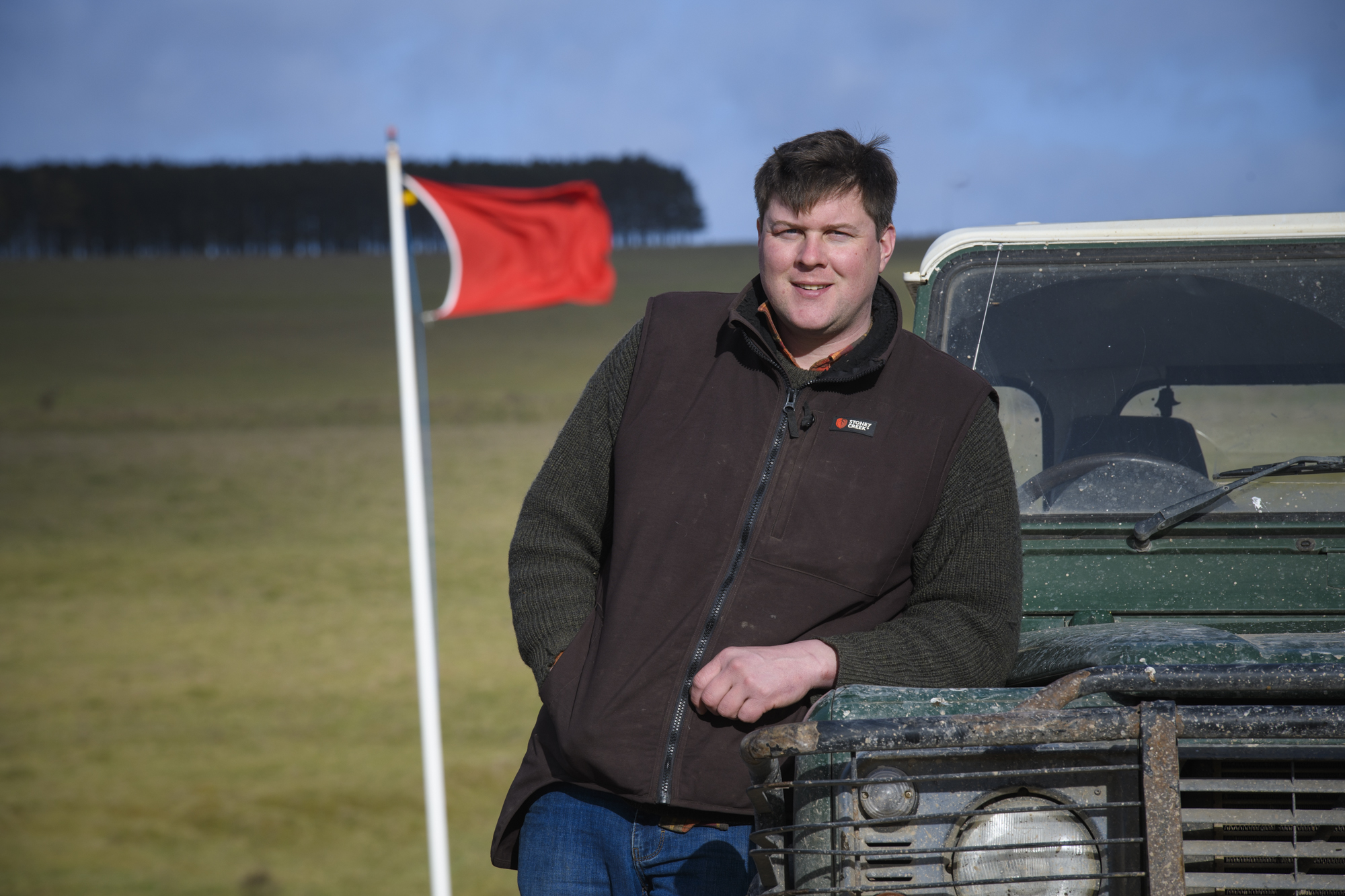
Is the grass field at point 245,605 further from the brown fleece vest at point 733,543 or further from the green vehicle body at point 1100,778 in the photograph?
the green vehicle body at point 1100,778

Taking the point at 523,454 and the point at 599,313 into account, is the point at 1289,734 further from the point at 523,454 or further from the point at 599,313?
the point at 599,313

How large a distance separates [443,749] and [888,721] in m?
10.9

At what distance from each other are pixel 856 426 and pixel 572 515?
0.57 meters

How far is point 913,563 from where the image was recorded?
7.04 ft

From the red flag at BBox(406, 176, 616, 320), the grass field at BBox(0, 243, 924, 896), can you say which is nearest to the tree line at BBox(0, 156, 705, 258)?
the grass field at BBox(0, 243, 924, 896)

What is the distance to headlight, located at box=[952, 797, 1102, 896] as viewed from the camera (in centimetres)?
173

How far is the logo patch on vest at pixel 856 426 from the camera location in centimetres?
210

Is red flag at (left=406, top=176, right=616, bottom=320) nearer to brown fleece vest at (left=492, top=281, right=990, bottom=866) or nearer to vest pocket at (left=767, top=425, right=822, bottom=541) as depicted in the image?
brown fleece vest at (left=492, top=281, right=990, bottom=866)

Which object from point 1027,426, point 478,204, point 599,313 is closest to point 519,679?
point 478,204

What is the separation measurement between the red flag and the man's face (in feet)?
13.6

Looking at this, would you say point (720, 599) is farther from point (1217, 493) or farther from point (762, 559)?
point (1217, 493)

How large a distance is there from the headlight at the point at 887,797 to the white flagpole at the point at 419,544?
12.2 feet

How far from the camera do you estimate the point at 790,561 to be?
6.72 feet

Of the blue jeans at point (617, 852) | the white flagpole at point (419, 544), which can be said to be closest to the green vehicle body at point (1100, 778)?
the blue jeans at point (617, 852)
